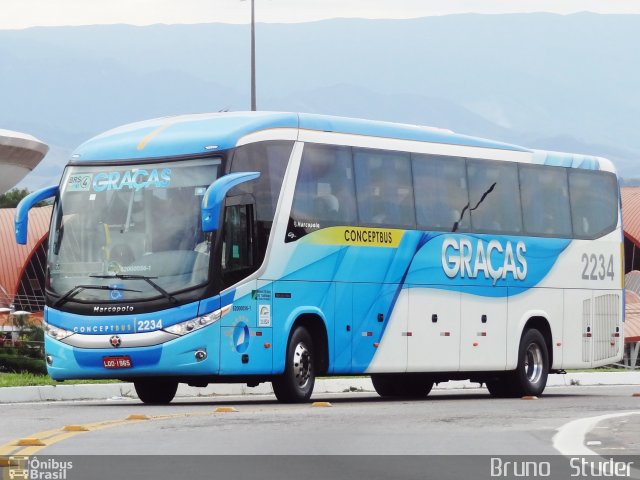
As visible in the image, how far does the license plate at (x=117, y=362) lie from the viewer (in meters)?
19.2

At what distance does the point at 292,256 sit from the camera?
20281 mm

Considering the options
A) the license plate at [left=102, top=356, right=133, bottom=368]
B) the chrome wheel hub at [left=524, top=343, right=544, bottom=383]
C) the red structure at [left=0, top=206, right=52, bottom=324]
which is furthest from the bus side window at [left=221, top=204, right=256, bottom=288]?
the red structure at [left=0, top=206, right=52, bottom=324]

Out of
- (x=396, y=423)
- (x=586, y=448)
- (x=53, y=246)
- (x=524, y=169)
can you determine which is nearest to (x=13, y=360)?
(x=53, y=246)

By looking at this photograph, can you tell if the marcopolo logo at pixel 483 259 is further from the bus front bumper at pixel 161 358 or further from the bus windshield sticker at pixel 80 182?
the bus windshield sticker at pixel 80 182

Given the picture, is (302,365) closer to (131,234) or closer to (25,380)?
(131,234)

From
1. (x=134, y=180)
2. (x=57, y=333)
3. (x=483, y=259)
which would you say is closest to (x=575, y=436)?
(x=134, y=180)

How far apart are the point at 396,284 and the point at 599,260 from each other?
18.7 feet

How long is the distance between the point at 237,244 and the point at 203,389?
7022 millimetres

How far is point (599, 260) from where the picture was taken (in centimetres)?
2672

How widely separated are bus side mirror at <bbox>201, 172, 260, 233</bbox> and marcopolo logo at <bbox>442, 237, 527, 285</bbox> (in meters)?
5.11

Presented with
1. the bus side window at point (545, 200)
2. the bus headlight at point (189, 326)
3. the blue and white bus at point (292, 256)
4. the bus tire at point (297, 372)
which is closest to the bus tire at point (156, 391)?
the blue and white bus at point (292, 256)

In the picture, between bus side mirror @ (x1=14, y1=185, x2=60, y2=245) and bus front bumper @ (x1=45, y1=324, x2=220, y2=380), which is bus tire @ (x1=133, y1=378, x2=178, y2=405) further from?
bus side mirror @ (x1=14, y1=185, x2=60, y2=245)

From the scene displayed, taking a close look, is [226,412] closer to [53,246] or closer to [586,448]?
[53,246]

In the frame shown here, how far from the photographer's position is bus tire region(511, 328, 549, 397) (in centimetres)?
2500
